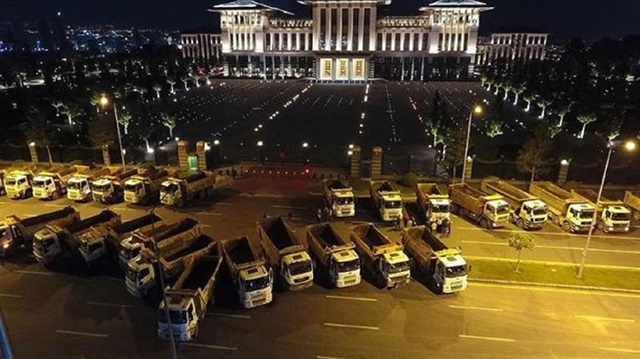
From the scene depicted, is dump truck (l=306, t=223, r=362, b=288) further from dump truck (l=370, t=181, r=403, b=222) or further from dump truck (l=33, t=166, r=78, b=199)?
dump truck (l=33, t=166, r=78, b=199)

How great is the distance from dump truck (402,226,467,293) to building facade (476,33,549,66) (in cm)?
15805

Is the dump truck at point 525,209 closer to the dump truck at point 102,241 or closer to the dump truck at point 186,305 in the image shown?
the dump truck at point 186,305

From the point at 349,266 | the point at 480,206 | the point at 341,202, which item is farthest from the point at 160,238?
the point at 480,206

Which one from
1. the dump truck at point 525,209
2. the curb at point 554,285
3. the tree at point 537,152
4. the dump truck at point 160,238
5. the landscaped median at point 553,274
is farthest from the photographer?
the tree at point 537,152

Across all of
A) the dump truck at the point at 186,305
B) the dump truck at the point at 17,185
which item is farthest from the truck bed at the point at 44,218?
Result: the dump truck at the point at 186,305

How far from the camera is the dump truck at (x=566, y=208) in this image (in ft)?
112

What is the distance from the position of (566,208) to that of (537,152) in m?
8.10

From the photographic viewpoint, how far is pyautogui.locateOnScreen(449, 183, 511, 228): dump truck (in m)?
35.0

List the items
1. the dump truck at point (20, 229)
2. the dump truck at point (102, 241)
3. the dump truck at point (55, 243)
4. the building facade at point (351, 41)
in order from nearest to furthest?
the dump truck at point (102, 241) → the dump truck at point (55, 243) → the dump truck at point (20, 229) → the building facade at point (351, 41)

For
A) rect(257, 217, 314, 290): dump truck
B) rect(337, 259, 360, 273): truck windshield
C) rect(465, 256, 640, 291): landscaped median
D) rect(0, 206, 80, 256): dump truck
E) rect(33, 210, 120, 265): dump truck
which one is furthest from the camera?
rect(0, 206, 80, 256): dump truck

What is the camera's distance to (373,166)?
151 feet

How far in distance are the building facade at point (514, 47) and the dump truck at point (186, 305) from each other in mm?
167979

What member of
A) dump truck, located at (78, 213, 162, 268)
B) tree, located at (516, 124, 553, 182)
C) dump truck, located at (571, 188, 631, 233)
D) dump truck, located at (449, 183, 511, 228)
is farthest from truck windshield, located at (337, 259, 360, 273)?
tree, located at (516, 124, 553, 182)

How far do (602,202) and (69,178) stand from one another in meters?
47.8
